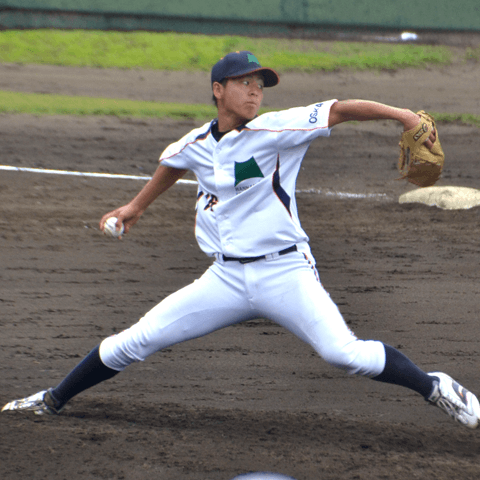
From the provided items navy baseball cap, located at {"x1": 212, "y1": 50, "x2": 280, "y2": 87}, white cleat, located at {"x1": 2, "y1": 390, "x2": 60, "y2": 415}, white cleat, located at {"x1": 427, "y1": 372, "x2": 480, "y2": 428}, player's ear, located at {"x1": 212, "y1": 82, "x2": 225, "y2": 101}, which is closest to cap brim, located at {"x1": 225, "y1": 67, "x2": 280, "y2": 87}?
navy baseball cap, located at {"x1": 212, "y1": 50, "x2": 280, "y2": 87}

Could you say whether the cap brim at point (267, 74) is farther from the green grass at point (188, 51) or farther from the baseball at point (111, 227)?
the green grass at point (188, 51)

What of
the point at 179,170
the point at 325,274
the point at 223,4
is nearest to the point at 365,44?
the point at 223,4

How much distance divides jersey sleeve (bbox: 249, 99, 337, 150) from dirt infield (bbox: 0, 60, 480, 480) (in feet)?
4.63

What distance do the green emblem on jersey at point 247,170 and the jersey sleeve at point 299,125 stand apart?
0.46ft

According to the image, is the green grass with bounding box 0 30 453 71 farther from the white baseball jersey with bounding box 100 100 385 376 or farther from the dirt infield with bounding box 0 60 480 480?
the white baseball jersey with bounding box 100 100 385 376

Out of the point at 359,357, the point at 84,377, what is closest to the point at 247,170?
the point at 359,357

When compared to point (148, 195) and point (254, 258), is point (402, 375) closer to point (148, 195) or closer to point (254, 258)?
point (254, 258)

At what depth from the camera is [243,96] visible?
3145mm

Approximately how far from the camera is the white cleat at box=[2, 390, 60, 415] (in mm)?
3480

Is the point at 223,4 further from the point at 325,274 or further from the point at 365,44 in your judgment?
the point at 325,274

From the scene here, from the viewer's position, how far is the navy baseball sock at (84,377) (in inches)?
132

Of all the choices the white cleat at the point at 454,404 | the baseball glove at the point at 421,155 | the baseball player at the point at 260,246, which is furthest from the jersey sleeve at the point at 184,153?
the white cleat at the point at 454,404

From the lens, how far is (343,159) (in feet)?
32.6

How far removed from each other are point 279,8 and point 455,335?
13.6m
